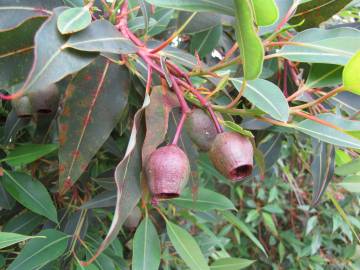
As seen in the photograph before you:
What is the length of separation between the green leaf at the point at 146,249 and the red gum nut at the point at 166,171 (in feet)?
0.82

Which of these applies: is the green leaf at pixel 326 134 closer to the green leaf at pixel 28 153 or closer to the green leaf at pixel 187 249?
the green leaf at pixel 187 249

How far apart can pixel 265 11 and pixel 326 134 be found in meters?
0.21

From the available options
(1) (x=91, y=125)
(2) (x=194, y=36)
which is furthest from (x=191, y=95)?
(2) (x=194, y=36)

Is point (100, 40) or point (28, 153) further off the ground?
point (100, 40)

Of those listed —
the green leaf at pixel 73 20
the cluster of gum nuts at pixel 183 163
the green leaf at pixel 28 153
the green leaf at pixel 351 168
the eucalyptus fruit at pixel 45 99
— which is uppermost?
the green leaf at pixel 73 20

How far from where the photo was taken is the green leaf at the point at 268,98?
589 millimetres

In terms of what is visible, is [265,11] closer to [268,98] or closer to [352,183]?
[268,98]

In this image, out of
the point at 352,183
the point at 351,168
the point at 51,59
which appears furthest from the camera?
the point at 352,183

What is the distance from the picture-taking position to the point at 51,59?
0.47 m

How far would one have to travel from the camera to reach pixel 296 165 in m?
2.42

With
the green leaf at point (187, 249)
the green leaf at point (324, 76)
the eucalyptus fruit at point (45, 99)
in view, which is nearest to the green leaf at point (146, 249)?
the green leaf at point (187, 249)

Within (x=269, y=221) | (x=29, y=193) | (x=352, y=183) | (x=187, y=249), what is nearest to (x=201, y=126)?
(x=187, y=249)

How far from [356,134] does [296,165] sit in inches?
73.1

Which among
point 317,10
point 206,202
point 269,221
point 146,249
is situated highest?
point 317,10
